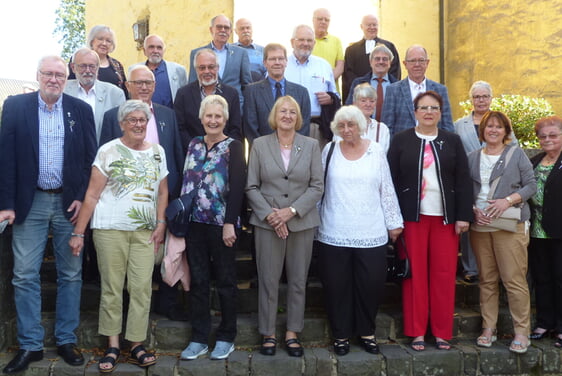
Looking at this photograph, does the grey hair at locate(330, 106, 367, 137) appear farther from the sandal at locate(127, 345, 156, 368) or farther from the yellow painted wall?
the yellow painted wall

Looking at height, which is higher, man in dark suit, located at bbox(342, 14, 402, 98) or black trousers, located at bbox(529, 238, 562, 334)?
man in dark suit, located at bbox(342, 14, 402, 98)

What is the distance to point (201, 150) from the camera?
4004mm

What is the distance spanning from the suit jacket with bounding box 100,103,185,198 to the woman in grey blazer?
0.68 m

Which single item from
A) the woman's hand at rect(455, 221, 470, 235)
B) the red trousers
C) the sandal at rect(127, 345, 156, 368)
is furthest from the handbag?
the sandal at rect(127, 345, 156, 368)

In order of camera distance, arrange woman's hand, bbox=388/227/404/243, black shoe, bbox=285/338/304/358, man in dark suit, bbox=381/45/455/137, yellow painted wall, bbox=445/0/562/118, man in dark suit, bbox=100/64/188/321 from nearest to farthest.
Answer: black shoe, bbox=285/338/304/358 < woman's hand, bbox=388/227/404/243 < man in dark suit, bbox=100/64/188/321 < man in dark suit, bbox=381/45/455/137 < yellow painted wall, bbox=445/0/562/118

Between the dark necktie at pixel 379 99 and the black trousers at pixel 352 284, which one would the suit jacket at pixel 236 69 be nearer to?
the dark necktie at pixel 379 99

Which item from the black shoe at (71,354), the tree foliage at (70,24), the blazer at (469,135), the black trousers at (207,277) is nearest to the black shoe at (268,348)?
the black trousers at (207,277)

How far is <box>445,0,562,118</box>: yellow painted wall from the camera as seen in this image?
29.9ft

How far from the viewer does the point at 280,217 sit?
12.7 ft

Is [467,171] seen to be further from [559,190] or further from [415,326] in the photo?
[415,326]

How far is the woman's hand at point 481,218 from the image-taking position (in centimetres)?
426

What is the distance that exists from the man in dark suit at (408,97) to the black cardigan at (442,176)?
702 mm

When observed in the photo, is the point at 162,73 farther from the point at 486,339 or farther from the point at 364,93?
the point at 486,339

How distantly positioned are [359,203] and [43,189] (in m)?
2.41
